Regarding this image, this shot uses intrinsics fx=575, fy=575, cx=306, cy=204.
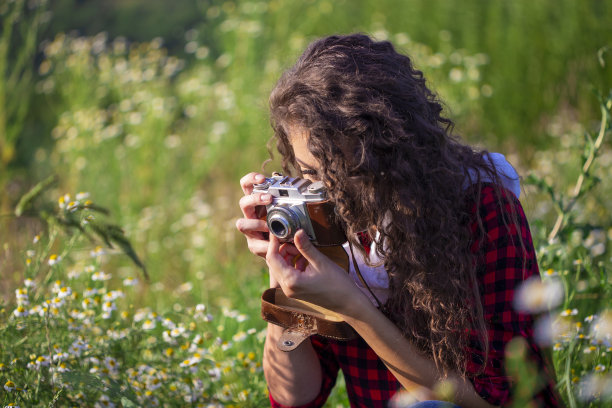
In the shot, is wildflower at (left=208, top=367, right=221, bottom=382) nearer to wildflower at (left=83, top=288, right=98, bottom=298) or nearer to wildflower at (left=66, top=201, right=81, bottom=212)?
wildflower at (left=83, top=288, right=98, bottom=298)

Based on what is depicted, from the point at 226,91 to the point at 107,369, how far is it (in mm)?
2337

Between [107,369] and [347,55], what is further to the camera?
[107,369]

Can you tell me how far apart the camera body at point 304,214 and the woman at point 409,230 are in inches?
0.8

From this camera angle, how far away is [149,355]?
161 centimetres

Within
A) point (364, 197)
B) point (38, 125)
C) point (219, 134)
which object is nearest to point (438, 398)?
point (364, 197)

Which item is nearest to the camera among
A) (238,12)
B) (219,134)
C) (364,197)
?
(364,197)

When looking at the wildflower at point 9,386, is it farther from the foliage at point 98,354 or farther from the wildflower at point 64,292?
the wildflower at point 64,292

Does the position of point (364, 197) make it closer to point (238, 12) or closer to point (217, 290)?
point (217, 290)

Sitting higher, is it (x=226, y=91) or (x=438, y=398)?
(x=226, y=91)

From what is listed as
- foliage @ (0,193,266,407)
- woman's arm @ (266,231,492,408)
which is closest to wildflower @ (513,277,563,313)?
woman's arm @ (266,231,492,408)

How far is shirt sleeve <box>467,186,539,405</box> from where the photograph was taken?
1.13m

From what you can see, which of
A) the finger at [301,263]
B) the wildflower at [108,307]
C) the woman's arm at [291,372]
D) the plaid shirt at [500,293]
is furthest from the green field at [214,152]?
the finger at [301,263]

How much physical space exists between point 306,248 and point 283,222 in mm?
74

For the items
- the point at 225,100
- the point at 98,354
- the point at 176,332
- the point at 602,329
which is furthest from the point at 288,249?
the point at 225,100
